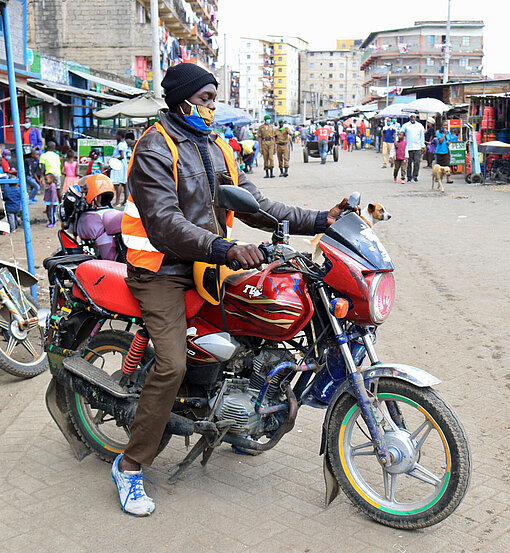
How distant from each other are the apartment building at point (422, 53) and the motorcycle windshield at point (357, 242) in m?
114

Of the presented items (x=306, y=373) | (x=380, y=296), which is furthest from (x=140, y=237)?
(x=380, y=296)

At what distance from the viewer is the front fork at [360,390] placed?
3203 millimetres

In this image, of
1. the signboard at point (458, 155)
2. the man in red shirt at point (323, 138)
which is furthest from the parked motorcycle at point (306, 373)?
the man in red shirt at point (323, 138)

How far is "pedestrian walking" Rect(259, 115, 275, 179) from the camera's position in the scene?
81.9 ft

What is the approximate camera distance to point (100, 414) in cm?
416

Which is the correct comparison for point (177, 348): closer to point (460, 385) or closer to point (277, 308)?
point (277, 308)

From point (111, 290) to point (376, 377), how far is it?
143 cm

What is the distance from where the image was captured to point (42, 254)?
10.9m

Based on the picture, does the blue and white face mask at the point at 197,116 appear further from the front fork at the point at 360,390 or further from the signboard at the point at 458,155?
the signboard at the point at 458,155

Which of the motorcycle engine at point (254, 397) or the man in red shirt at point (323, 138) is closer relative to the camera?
the motorcycle engine at point (254, 397)

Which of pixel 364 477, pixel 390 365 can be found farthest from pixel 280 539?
pixel 390 365

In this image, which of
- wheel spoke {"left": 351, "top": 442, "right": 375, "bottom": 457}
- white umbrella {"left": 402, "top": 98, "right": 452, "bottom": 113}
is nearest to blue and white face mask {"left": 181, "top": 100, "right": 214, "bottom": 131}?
wheel spoke {"left": 351, "top": 442, "right": 375, "bottom": 457}

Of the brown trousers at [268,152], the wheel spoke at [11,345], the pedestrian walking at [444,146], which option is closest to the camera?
the wheel spoke at [11,345]

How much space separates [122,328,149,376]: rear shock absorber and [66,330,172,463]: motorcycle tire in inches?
7.4
